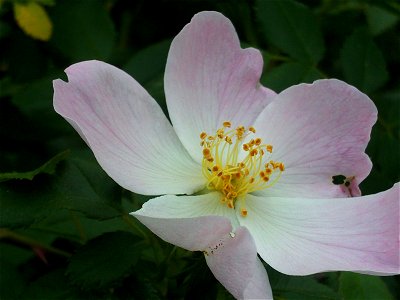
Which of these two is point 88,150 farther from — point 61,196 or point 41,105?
point 61,196

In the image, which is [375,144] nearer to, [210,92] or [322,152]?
[322,152]

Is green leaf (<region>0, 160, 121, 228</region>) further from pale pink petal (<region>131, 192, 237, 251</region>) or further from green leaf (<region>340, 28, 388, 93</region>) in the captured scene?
green leaf (<region>340, 28, 388, 93</region>)

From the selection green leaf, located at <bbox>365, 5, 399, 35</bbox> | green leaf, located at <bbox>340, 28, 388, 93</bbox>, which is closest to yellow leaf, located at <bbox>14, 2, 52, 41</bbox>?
green leaf, located at <bbox>340, 28, 388, 93</bbox>

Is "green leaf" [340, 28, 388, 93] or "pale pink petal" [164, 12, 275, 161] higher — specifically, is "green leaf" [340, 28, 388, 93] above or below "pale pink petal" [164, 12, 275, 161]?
below

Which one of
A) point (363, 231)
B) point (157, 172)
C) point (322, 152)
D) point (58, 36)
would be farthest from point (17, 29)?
point (363, 231)

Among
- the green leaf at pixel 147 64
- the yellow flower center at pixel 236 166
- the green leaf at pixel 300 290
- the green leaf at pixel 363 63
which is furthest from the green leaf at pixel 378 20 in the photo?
the green leaf at pixel 300 290

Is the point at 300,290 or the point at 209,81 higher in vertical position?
the point at 209,81

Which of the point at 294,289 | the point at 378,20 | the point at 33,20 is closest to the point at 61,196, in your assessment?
the point at 294,289
